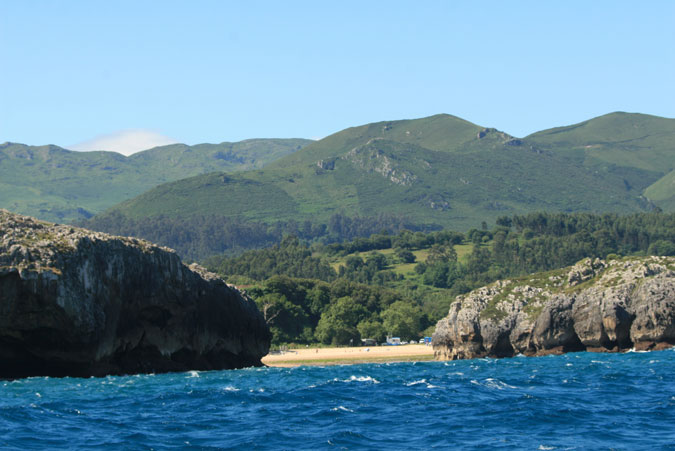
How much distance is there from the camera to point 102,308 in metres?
59.5

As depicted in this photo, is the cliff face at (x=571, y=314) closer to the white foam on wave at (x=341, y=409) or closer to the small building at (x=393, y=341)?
the small building at (x=393, y=341)

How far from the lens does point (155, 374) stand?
65.2 m

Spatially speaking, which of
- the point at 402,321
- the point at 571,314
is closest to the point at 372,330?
the point at 402,321

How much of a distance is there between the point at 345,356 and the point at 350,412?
72224 mm

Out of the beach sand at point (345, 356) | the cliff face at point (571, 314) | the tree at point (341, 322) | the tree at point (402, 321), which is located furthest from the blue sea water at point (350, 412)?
the tree at point (402, 321)

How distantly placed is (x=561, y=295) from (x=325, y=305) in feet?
225

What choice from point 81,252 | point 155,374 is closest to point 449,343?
point 155,374

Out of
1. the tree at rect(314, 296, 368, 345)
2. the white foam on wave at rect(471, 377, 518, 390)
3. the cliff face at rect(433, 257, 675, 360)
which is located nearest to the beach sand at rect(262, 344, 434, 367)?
the cliff face at rect(433, 257, 675, 360)

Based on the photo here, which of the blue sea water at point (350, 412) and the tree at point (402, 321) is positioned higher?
the blue sea water at point (350, 412)

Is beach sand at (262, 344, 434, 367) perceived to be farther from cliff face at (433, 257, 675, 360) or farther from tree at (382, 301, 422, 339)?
tree at (382, 301, 422, 339)

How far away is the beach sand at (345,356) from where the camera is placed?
10062 cm

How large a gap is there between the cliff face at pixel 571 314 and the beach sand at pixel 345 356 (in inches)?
334

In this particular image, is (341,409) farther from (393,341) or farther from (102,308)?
(393,341)

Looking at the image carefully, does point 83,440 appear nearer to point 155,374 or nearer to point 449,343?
point 155,374
